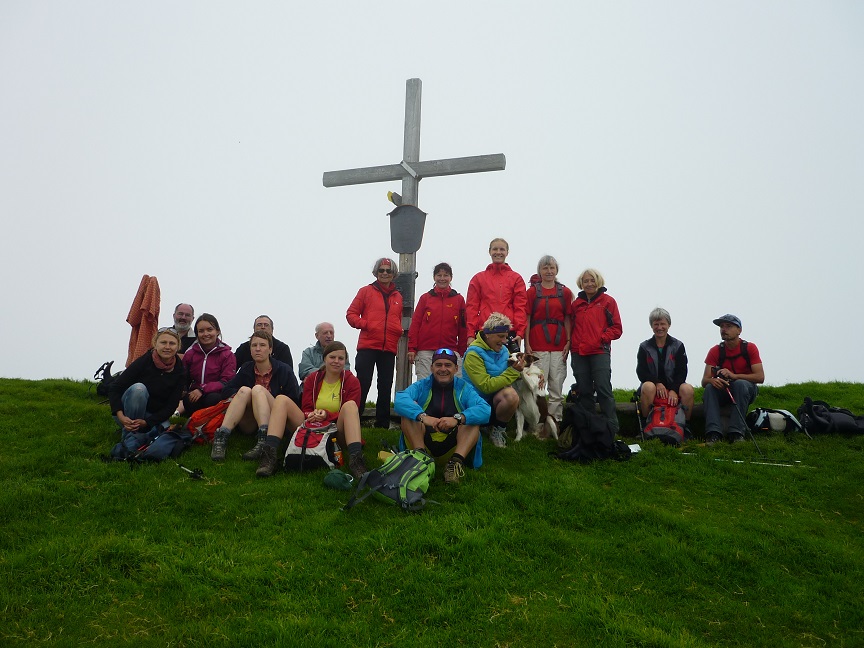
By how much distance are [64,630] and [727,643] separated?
447cm

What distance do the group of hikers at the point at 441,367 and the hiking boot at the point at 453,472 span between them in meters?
0.06

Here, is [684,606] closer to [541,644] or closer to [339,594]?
[541,644]

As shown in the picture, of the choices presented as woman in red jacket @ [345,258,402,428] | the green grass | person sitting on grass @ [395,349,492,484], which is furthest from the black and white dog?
woman in red jacket @ [345,258,402,428]

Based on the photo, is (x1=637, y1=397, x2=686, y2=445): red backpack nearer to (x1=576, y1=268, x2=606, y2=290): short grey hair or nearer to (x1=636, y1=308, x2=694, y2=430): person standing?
(x1=636, y1=308, x2=694, y2=430): person standing

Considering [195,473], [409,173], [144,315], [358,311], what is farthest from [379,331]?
[144,315]

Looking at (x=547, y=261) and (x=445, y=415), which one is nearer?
(x=445, y=415)

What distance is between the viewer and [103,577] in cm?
435

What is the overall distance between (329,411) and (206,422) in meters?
1.71

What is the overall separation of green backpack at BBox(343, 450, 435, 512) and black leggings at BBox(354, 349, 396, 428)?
245 cm

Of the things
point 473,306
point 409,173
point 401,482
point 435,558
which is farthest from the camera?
point 409,173

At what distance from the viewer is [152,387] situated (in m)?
7.18

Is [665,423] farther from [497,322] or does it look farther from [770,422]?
[497,322]

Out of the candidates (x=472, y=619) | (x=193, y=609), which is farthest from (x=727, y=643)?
(x=193, y=609)

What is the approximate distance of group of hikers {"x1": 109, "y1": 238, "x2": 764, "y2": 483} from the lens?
6938 mm
